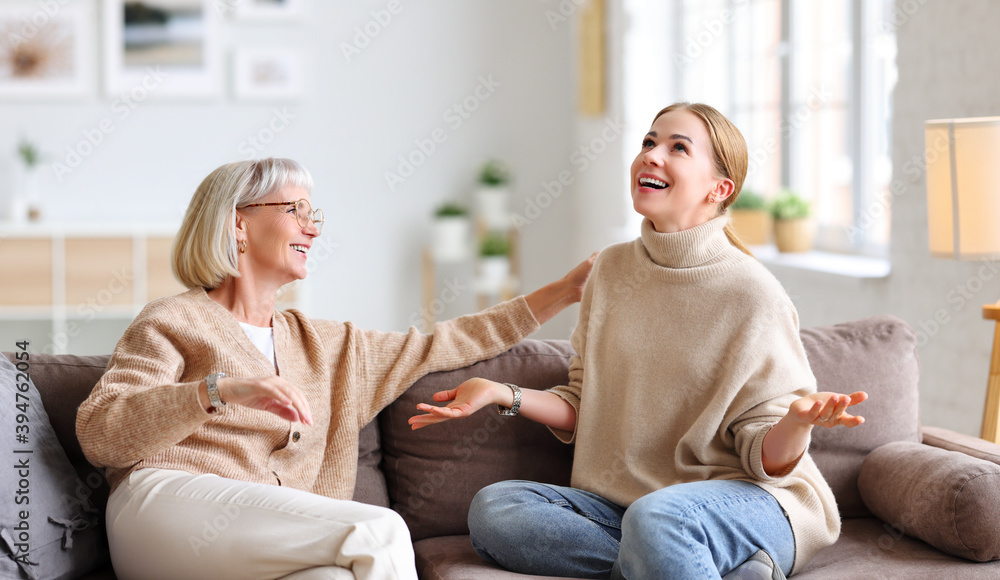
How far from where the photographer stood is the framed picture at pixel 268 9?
17.8 feet

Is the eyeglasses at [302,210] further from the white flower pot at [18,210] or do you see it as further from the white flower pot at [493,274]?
the white flower pot at [18,210]

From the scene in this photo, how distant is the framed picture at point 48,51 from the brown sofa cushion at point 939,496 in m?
4.91

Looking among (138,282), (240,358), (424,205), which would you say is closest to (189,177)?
(138,282)

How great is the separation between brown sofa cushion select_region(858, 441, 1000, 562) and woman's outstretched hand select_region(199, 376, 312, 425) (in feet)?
3.83

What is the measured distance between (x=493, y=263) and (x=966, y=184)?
11.8ft

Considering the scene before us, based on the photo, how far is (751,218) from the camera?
4227 millimetres

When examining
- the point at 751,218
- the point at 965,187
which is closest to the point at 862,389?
the point at 965,187

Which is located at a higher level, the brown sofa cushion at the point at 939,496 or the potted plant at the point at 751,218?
the potted plant at the point at 751,218

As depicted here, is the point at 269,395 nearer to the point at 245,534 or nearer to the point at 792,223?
the point at 245,534

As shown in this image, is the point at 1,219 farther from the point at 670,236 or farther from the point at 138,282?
the point at 670,236

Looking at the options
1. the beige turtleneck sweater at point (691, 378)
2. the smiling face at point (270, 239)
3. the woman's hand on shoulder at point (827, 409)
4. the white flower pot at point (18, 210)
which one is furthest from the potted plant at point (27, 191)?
the woman's hand on shoulder at point (827, 409)

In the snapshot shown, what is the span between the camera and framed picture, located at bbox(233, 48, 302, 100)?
17.8 feet

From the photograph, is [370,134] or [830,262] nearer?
[830,262]

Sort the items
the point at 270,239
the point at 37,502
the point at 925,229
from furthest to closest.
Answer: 1. the point at 925,229
2. the point at 270,239
3. the point at 37,502
